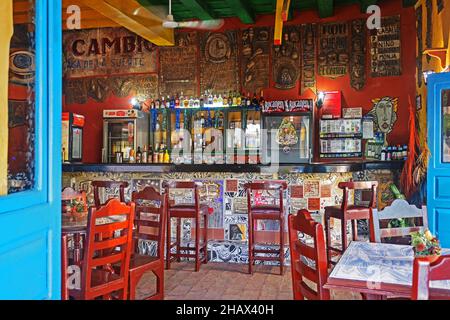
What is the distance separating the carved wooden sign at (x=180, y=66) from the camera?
8.71 metres

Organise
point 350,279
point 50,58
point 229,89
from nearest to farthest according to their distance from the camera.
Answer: point 350,279
point 50,58
point 229,89

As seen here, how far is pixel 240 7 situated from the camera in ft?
24.4

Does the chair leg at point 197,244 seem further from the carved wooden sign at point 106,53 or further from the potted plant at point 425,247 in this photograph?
the carved wooden sign at point 106,53

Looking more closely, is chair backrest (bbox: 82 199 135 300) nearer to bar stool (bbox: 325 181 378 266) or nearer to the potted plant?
the potted plant

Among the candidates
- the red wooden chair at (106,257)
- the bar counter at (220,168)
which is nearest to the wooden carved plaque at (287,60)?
the bar counter at (220,168)

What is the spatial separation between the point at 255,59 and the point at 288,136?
172 cm

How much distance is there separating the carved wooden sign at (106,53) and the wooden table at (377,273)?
723 centimetres

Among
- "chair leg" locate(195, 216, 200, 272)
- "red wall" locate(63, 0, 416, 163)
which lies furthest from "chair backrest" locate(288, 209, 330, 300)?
"red wall" locate(63, 0, 416, 163)

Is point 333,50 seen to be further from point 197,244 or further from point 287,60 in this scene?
point 197,244

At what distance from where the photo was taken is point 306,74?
26.8ft

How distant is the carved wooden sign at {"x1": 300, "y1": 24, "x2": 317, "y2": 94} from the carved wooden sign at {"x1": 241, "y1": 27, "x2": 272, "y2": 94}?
2.22 ft

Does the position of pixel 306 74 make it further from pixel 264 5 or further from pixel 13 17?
pixel 13 17
